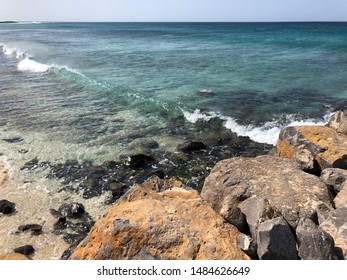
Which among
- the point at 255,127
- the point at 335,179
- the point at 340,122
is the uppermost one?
the point at 340,122

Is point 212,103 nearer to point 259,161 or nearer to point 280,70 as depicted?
Result: point 259,161

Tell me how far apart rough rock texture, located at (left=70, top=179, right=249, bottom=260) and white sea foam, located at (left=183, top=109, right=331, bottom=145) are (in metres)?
10.6

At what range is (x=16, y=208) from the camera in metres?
11.2

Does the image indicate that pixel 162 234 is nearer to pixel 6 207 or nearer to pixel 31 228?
pixel 31 228

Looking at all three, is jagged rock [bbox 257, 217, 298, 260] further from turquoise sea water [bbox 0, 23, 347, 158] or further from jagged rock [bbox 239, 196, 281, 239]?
turquoise sea water [bbox 0, 23, 347, 158]

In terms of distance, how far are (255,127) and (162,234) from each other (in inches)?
512

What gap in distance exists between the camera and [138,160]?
14.2 metres

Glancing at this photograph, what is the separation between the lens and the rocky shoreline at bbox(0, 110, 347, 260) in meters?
6.05

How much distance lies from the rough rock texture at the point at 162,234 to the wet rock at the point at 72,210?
163 inches

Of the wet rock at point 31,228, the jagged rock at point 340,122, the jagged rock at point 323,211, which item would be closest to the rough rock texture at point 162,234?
the jagged rock at point 323,211

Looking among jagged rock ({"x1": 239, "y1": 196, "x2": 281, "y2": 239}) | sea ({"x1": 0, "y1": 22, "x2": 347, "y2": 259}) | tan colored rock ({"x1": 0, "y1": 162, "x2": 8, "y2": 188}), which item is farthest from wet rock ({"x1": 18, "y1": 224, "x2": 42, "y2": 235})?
jagged rock ({"x1": 239, "y1": 196, "x2": 281, "y2": 239})

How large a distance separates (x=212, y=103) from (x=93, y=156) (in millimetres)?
10802

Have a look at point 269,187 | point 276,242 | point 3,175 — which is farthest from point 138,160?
point 276,242
